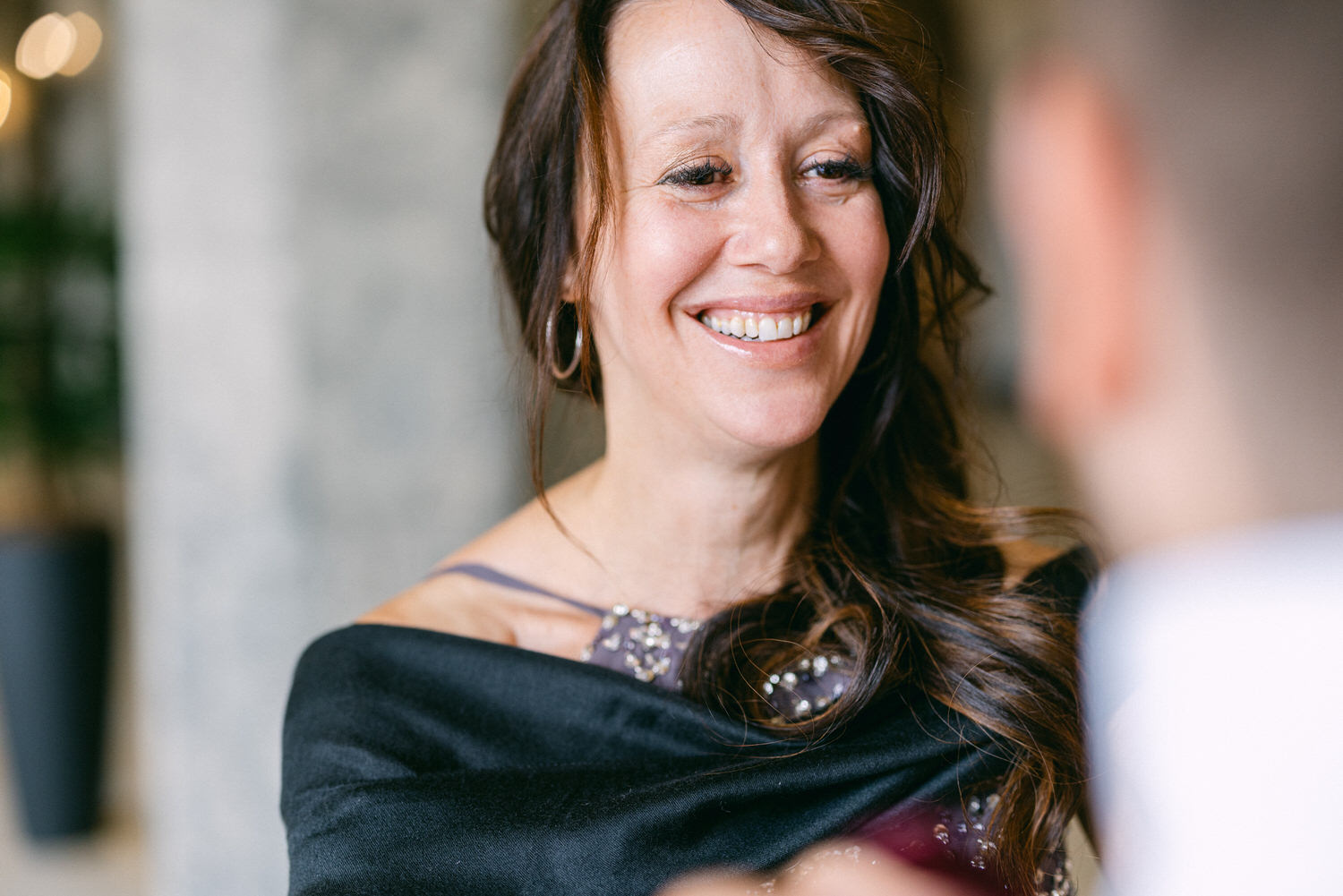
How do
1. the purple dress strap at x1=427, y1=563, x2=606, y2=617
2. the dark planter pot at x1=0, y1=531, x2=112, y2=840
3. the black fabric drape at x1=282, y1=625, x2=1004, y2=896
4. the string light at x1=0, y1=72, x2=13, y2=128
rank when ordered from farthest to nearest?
the string light at x1=0, y1=72, x2=13, y2=128 < the dark planter pot at x1=0, y1=531, x2=112, y2=840 < the purple dress strap at x1=427, y1=563, x2=606, y2=617 < the black fabric drape at x1=282, y1=625, x2=1004, y2=896

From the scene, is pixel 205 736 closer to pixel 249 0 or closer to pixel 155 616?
pixel 155 616

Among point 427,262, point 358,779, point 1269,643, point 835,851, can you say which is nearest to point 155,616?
point 427,262

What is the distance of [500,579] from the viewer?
4.36ft

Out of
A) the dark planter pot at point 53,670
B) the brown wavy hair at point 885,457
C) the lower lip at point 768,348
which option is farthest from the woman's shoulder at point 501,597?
the dark planter pot at point 53,670

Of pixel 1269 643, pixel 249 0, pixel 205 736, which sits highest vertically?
pixel 249 0

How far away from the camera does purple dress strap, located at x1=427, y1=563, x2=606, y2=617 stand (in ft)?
4.25

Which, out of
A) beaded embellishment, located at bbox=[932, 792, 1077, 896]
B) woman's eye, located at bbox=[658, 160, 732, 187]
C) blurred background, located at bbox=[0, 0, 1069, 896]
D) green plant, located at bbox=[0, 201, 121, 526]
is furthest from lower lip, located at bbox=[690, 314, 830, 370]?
green plant, located at bbox=[0, 201, 121, 526]

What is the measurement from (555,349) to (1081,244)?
37.3 inches

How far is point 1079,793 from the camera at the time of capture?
1.18 metres

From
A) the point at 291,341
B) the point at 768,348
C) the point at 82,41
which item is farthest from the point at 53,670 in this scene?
the point at 768,348

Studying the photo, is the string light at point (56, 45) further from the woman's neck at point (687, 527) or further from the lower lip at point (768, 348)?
the lower lip at point (768, 348)

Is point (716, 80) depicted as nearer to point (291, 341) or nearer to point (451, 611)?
point (451, 611)

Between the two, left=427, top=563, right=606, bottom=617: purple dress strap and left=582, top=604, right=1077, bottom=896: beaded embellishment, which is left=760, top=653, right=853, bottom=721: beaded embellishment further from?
left=427, top=563, right=606, bottom=617: purple dress strap

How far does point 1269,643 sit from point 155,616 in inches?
86.9
